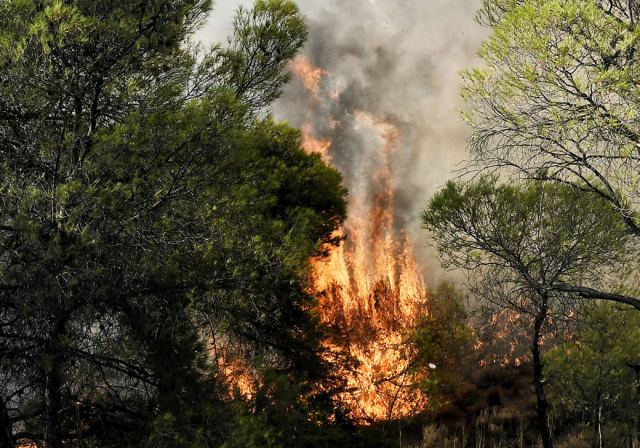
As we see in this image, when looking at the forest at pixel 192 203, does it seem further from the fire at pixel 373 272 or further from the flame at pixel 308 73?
the flame at pixel 308 73

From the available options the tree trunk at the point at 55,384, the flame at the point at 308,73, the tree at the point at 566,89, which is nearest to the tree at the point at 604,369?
the tree at the point at 566,89

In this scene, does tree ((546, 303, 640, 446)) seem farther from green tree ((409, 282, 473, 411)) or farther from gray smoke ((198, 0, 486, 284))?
gray smoke ((198, 0, 486, 284))

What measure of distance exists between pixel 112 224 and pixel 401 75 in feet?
107

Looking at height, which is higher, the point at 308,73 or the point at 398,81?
the point at 398,81

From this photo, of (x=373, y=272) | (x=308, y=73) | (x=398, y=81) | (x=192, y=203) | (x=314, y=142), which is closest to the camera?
(x=192, y=203)

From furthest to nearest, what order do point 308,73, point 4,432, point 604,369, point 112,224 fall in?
point 308,73 < point 604,369 < point 4,432 < point 112,224

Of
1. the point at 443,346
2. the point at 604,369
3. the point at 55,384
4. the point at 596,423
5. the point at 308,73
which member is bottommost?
the point at 55,384

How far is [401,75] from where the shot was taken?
36.1 meters

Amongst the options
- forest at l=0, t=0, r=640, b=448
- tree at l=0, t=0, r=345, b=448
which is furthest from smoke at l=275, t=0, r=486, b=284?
tree at l=0, t=0, r=345, b=448

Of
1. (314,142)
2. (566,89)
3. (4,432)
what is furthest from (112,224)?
(314,142)

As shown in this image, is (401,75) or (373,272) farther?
(401,75)

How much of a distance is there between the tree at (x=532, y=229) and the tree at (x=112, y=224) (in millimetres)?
4975

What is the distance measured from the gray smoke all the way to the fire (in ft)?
1.59

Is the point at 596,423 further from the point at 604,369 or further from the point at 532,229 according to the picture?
the point at 532,229
